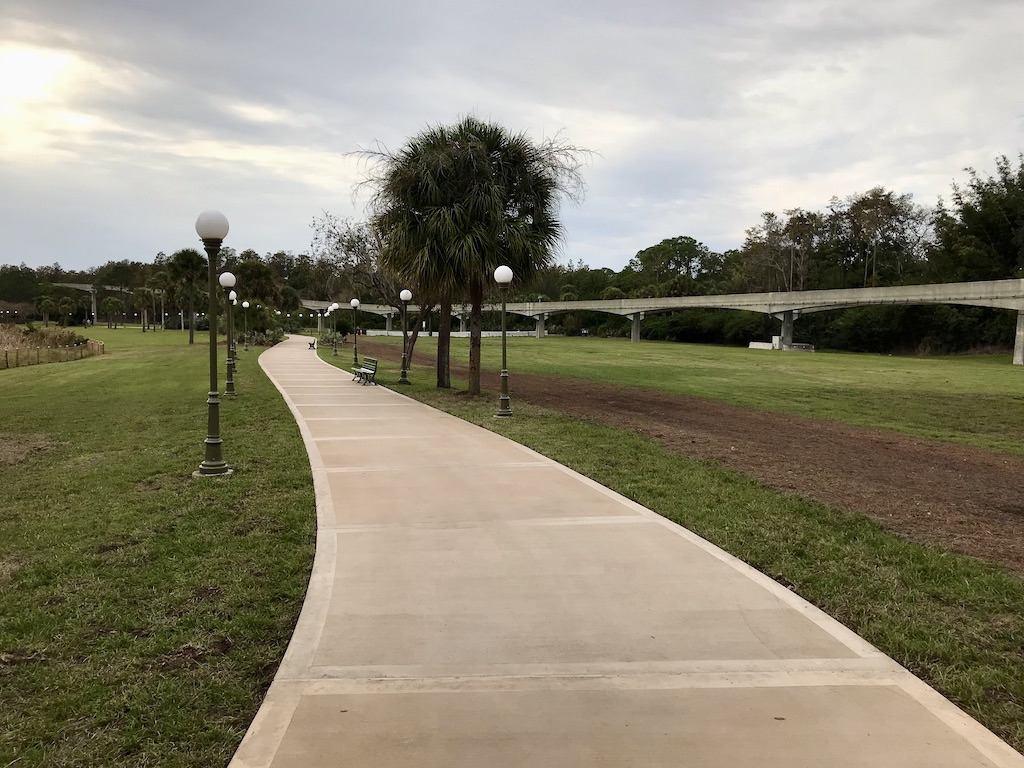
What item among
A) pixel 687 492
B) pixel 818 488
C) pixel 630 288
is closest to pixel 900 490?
pixel 818 488

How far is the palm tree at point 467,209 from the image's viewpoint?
16.0 m

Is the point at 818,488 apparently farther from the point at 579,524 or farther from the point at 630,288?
the point at 630,288

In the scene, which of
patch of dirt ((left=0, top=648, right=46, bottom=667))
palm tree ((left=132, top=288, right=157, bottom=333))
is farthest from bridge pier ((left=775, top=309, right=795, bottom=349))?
palm tree ((left=132, top=288, right=157, bottom=333))

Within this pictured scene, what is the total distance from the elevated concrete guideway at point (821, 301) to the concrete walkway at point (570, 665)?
80.1 feet

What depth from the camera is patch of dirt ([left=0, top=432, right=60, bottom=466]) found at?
979 centimetres

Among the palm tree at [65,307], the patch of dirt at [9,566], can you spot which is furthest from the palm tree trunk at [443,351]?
the palm tree at [65,307]

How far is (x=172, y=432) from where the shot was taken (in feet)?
38.9

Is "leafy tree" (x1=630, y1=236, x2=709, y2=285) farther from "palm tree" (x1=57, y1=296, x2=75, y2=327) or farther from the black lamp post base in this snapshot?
the black lamp post base

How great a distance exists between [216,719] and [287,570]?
1.90 m

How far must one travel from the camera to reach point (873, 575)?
5121 millimetres

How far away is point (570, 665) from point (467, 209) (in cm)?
1368

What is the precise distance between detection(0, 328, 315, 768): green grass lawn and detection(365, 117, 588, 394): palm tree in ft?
23.0

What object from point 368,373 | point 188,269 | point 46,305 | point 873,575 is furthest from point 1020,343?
point 46,305

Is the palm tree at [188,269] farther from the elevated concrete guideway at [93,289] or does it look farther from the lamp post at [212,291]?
the elevated concrete guideway at [93,289]
